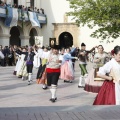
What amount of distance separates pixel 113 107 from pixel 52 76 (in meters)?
3.71

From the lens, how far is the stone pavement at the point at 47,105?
6594 mm

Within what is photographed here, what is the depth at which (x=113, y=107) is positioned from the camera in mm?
7090

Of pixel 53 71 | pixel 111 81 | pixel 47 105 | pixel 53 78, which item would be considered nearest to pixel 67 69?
pixel 53 71

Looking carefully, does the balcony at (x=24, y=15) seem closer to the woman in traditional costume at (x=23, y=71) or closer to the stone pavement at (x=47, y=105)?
the woman in traditional costume at (x=23, y=71)

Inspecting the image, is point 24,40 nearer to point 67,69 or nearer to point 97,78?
point 67,69

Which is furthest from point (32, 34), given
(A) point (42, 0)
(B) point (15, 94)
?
(B) point (15, 94)

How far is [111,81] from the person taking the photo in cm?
692

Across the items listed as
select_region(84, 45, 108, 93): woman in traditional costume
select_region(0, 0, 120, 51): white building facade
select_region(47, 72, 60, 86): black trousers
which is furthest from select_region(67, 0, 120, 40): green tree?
select_region(47, 72, 60, 86): black trousers

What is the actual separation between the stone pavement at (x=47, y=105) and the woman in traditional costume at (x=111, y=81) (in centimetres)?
15

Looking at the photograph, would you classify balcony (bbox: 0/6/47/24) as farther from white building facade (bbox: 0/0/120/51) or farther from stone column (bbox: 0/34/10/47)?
stone column (bbox: 0/34/10/47)

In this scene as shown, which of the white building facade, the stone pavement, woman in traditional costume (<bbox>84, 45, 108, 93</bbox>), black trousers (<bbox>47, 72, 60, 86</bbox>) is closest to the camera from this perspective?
the stone pavement

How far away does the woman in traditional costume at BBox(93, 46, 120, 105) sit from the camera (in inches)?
266

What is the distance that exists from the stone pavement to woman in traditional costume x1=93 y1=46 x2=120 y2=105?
149mm

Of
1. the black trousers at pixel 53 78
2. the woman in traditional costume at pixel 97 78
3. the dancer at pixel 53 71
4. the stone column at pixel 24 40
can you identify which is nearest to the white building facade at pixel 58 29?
the stone column at pixel 24 40
